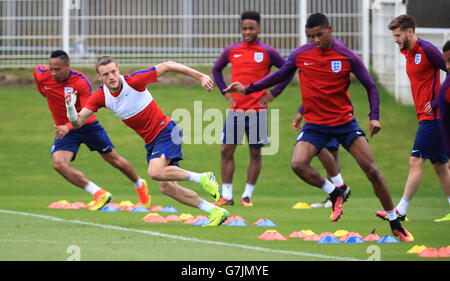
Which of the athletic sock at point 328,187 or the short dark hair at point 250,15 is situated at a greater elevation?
the short dark hair at point 250,15

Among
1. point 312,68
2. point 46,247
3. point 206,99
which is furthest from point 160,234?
point 206,99

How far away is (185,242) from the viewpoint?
867 centimetres

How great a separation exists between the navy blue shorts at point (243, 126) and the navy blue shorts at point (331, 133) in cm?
355

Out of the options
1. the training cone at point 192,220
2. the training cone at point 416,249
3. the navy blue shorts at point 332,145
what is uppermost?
the navy blue shorts at point 332,145

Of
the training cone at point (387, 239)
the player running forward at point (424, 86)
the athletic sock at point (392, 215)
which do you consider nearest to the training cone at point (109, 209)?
the player running forward at point (424, 86)

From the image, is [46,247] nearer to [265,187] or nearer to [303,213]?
[303,213]

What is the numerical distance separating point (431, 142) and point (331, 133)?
1.44 m

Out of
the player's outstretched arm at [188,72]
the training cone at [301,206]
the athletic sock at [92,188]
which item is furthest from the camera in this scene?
the training cone at [301,206]

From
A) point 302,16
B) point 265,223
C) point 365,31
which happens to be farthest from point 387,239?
point 365,31

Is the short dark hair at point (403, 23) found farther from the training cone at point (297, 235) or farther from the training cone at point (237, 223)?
the training cone at point (237, 223)

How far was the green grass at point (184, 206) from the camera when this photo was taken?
819 centimetres

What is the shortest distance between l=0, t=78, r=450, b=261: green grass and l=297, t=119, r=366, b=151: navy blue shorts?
1044mm

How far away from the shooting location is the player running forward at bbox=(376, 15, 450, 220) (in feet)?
34.0
